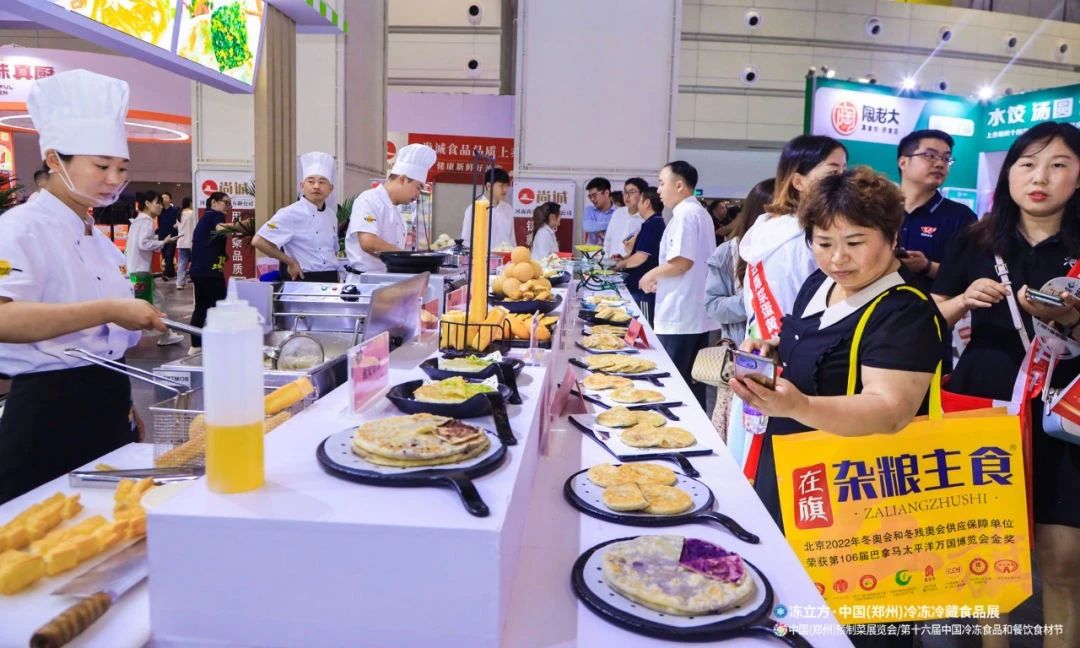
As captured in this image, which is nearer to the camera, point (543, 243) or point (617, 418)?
point (617, 418)

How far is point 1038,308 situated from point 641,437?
1.15 metres

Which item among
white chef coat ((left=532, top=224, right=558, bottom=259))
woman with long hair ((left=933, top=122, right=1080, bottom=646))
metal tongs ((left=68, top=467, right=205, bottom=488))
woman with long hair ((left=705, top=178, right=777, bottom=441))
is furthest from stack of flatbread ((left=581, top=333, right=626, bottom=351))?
white chef coat ((left=532, top=224, right=558, bottom=259))

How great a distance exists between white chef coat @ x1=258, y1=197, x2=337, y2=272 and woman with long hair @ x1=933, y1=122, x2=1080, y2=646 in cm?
400

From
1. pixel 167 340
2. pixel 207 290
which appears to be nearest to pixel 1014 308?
pixel 207 290

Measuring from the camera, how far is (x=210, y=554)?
0.84 meters

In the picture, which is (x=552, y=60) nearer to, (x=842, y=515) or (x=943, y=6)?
(x=842, y=515)

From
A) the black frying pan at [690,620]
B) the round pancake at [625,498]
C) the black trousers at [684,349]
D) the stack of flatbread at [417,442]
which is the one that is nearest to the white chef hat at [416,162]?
the black trousers at [684,349]

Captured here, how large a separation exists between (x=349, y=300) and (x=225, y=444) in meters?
1.34

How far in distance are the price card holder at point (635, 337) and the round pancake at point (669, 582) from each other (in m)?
1.84

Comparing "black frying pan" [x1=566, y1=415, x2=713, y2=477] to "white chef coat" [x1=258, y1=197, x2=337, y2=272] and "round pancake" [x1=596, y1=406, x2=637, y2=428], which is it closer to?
"round pancake" [x1=596, y1=406, x2=637, y2=428]

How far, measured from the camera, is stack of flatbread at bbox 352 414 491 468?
3.25 ft

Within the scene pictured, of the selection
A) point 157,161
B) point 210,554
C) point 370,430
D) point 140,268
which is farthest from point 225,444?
point 157,161

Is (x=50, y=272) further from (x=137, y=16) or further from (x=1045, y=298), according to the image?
(x=137, y=16)

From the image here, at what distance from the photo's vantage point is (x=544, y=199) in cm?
883
